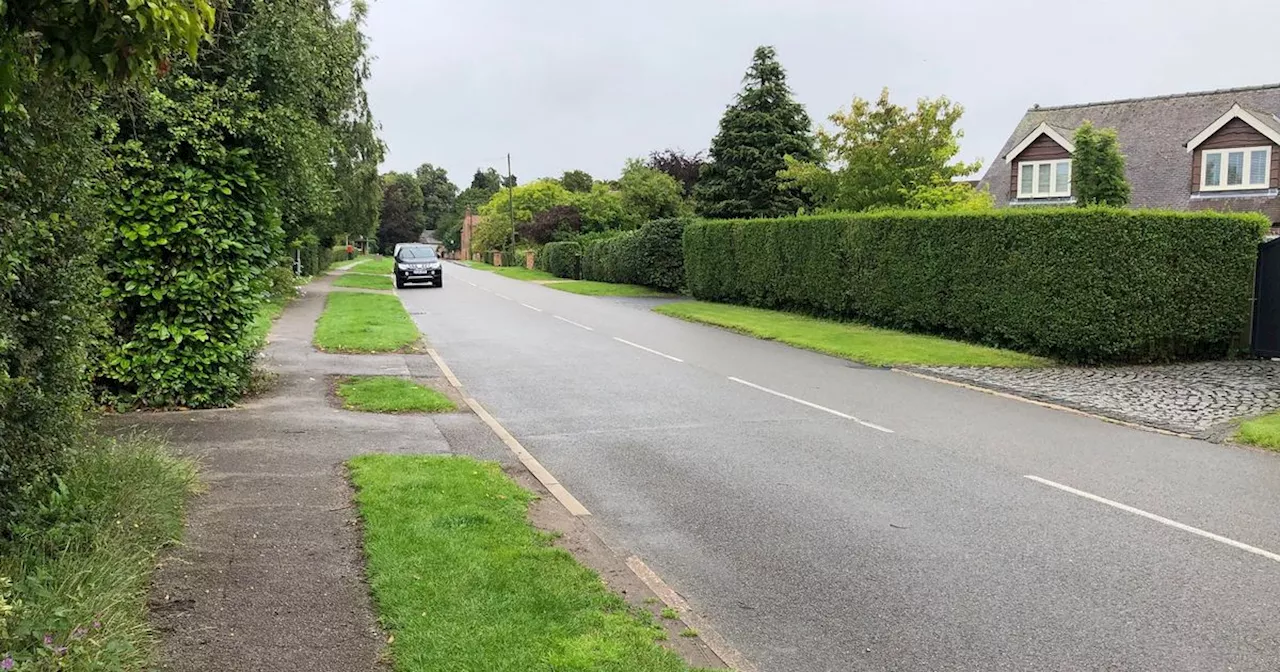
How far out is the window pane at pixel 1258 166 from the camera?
3130 centimetres

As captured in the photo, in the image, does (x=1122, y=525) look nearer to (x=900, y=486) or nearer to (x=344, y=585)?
(x=900, y=486)

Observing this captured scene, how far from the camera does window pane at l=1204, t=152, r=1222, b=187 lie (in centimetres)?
3241

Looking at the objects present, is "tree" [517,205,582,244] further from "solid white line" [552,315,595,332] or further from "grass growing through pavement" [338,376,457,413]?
"grass growing through pavement" [338,376,457,413]

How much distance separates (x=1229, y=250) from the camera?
17.5 meters

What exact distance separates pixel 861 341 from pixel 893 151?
1346 cm

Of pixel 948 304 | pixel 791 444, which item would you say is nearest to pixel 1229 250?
pixel 948 304

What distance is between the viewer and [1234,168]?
1261 inches

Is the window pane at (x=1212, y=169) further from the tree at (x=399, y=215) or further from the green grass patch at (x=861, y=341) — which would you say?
the tree at (x=399, y=215)

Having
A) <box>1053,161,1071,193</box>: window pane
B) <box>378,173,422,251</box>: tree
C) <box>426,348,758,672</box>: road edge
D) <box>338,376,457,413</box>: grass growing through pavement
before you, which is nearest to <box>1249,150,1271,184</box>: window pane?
<box>1053,161,1071,193</box>: window pane

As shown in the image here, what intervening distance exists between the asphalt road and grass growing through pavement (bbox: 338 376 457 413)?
2.84 feet

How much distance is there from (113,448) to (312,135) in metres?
6.16

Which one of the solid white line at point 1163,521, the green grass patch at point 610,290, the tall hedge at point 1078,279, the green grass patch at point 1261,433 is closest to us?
A: the solid white line at point 1163,521

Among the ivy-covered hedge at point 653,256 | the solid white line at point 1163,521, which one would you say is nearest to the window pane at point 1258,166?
the ivy-covered hedge at point 653,256

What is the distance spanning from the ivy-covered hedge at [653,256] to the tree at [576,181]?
193 feet
